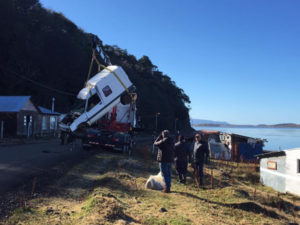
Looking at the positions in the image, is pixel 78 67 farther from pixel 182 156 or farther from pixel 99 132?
pixel 182 156

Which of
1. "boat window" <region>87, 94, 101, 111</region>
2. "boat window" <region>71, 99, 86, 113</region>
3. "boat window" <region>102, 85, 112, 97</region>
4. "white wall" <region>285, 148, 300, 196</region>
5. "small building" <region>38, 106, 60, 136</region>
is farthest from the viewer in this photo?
"small building" <region>38, 106, 60, 136</region>

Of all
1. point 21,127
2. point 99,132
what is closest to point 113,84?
point 99,132

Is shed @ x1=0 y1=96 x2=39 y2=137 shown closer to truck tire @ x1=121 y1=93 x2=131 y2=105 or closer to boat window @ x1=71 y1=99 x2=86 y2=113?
boat window @ x1=71 y1=99 x2=86 y2=113

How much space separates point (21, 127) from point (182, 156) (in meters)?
20.7

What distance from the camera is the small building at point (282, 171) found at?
980 cm

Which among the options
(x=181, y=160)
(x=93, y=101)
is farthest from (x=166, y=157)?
(x=93, y=101)

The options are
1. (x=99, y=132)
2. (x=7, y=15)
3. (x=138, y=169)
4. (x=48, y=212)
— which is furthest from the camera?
(x=7, y=15)

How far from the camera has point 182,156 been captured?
9.12 meters

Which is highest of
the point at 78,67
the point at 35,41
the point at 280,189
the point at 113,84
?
the point at 35,41

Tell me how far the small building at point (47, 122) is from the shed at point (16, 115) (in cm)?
193

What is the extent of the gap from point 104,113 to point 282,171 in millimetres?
9286

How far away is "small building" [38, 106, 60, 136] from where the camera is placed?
1095 inches

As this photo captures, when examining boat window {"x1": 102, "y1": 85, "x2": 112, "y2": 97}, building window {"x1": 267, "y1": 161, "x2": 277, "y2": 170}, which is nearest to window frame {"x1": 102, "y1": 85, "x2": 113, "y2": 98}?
boat window {"x1": 102, "y1": 85, "x2": 112, "y2": 97}

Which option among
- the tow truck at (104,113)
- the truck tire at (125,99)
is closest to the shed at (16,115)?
the tow truck at (104,113)
